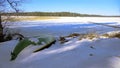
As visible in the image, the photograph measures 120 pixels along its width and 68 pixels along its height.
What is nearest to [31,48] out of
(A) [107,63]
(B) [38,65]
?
(B) [38,65]

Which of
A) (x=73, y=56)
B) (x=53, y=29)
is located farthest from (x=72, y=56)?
(x=53, y=29)

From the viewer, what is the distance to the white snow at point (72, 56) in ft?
13.6

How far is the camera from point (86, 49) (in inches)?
187

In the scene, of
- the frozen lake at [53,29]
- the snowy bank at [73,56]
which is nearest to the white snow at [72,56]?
the snowy bank at [73,56]

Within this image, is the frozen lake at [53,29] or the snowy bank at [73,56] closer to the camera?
the snowy bank at [73,56]

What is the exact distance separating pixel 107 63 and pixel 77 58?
0.55 metres

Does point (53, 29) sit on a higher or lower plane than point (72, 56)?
lower

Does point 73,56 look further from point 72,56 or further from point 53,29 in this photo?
point 53,29

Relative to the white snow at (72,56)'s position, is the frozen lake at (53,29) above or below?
below

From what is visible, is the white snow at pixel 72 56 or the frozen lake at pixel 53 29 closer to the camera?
the white snow at pixel 72 56

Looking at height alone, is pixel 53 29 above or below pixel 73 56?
below

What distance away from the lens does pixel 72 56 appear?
4477mm

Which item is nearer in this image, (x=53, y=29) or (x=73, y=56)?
(x=73, y=56)

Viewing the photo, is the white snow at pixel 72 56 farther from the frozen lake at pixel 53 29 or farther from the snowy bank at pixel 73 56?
the frozen lake at pixel 53 29
